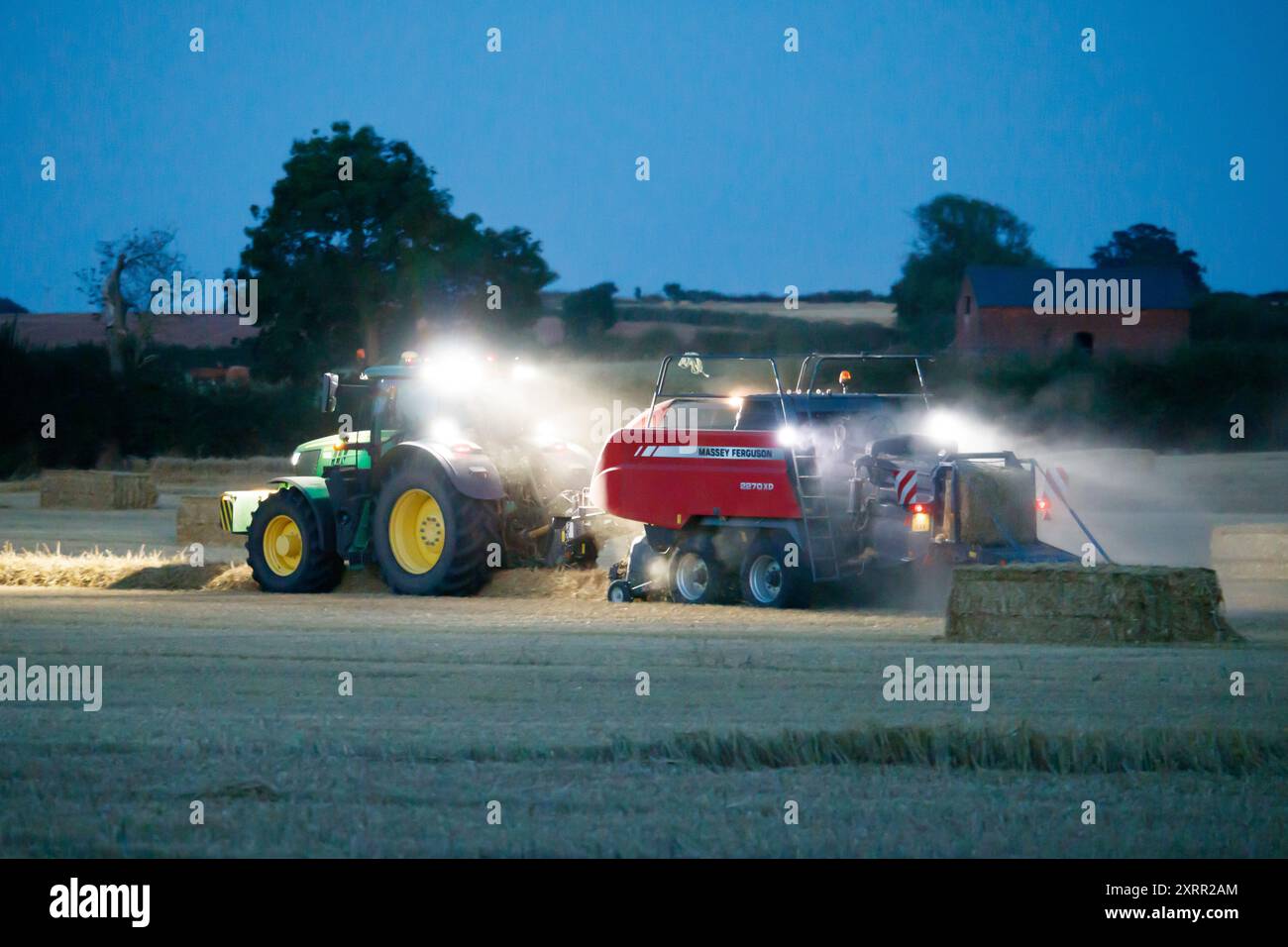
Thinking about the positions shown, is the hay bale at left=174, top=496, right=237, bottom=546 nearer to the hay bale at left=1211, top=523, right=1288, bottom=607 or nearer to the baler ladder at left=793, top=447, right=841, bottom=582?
the baler ladder at left=793, top=447, right=841, bottom=582

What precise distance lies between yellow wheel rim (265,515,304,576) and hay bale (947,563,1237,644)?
7.49m

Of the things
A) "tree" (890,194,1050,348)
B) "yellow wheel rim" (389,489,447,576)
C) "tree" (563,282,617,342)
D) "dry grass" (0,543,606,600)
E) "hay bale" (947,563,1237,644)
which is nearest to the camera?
"hay bale" (947,563,1237,644)

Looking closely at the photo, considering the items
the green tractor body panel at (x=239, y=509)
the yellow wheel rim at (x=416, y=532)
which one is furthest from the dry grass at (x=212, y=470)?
the yellow wheel rim at (x=416, y=532)

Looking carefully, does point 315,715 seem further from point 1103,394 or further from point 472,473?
point 1103,394

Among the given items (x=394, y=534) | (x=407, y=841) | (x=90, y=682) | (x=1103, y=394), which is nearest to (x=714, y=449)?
(x=394, y=534)

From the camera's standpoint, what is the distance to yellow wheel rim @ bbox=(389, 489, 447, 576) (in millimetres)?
14789

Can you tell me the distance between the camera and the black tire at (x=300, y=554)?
15398mm

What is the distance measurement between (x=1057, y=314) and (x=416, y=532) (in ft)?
118

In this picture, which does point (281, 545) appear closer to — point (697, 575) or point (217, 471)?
point (697, 575)

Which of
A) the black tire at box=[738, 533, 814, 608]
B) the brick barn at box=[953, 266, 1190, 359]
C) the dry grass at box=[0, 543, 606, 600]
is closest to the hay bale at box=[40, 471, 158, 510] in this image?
the dry grass at box=[0, 543, 606, 600]

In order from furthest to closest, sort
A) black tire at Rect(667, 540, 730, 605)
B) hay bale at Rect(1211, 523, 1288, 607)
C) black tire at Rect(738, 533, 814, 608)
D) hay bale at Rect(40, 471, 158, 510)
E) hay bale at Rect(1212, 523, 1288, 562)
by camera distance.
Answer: hay bale at Rect(40, 471, 158, 510), hay bale at Rect(1212, 523, 1288, 562), hay bale at Rect(1211, 523, 1288, 607), black tire at Rect(667, 540, 730, 605), black tire at Rect(738, 533, 814, 608)

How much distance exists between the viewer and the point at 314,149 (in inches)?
1937
